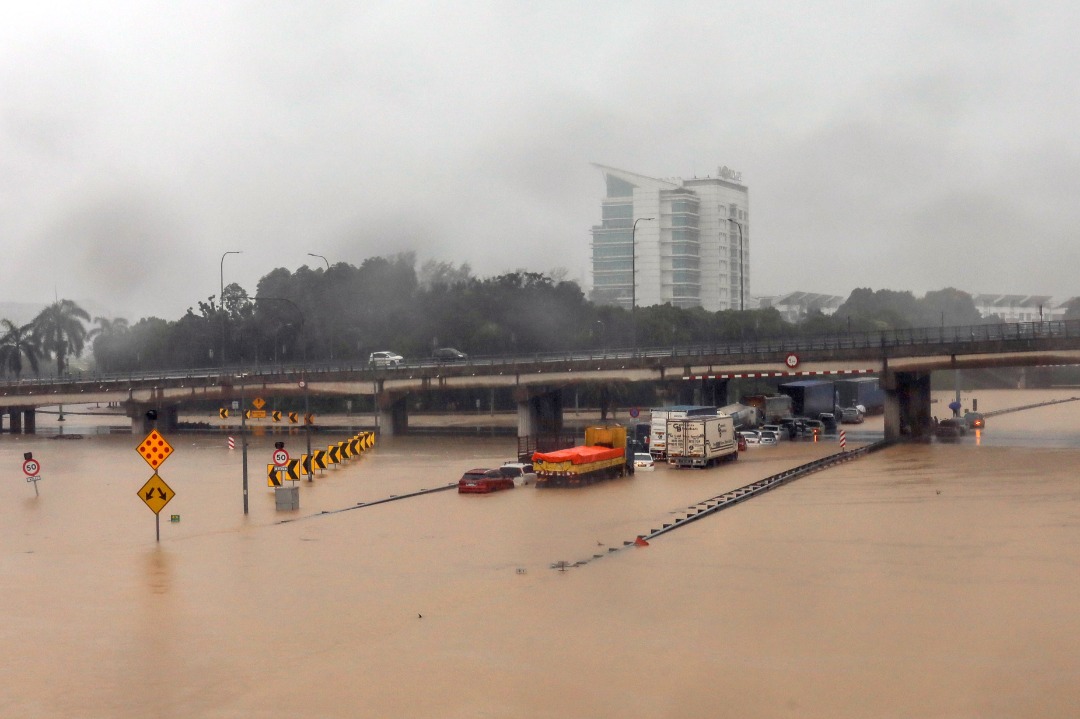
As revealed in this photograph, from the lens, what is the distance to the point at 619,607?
845 inches

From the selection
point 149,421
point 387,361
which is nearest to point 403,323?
point 387,361

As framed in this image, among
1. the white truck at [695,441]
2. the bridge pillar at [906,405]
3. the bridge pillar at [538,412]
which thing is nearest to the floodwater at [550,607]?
the white truck at [695,441]

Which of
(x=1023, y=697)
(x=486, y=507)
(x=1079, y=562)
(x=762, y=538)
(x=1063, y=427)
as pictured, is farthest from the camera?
(x=1063, y=427)

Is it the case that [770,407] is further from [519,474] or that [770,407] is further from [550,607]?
[550,607]

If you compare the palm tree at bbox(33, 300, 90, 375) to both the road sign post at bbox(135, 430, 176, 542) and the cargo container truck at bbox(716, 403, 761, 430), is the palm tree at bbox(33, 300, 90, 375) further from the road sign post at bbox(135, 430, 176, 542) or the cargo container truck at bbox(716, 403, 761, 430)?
the road sign post at bbox(135, 430, 176, 542)

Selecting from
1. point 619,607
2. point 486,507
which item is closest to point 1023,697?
point 619,607

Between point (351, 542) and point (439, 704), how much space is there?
1522cm

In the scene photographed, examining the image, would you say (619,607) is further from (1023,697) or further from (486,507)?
(486,507)

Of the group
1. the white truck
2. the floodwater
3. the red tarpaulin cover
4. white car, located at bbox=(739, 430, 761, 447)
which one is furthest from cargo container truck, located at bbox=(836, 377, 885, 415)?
the floodwater

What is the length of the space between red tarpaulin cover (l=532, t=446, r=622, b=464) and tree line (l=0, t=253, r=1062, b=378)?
64.5 metres

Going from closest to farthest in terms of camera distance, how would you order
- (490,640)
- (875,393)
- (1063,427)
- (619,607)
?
(490,640)
(619,607)
(1063,427)
(875,393)

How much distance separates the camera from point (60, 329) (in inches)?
6299

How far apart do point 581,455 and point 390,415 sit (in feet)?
141

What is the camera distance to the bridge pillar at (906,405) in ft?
225
